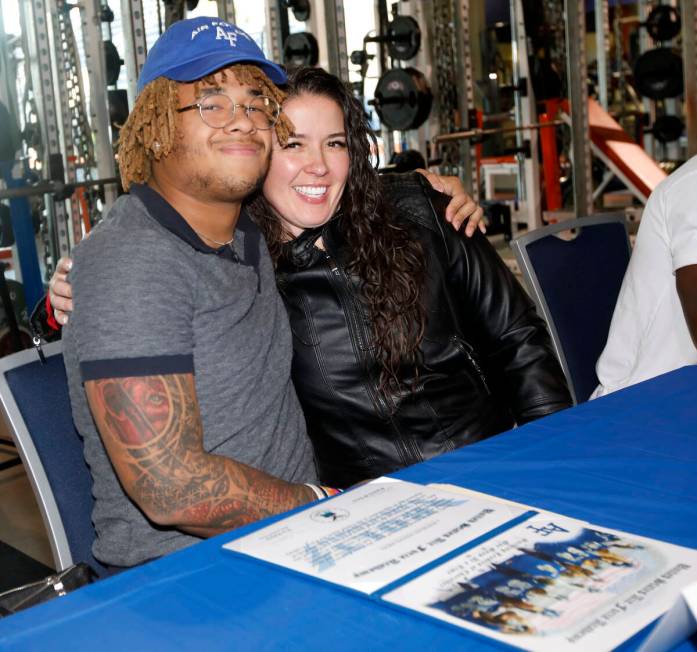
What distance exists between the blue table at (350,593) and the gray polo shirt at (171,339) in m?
0.33

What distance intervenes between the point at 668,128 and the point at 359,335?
762 cm

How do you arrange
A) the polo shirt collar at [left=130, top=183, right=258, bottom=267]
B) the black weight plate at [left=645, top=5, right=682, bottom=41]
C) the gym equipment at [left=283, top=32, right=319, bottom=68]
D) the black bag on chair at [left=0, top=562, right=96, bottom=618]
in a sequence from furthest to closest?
the black weight plate at [left=645, top=5, right=682, bottom=41] < the gym equipment at [left=283, top=32, right=319, bottom=68] < the polo shirt collar at [left=130, top=183, right=258, bottom=267] < the black bag on chair at [left=0, top=562, right=96, bottom=618]

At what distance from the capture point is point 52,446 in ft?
4.53

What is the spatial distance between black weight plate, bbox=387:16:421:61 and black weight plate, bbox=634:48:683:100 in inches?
87.2

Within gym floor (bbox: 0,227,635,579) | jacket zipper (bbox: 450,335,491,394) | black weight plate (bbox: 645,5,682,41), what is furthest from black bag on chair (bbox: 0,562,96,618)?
black weight plate (bbox: 645,5,682,41)

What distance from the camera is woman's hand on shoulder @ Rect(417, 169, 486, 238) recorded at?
1796 millimetres

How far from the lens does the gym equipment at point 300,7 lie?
6.88 metres

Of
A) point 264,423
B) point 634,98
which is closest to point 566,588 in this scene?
point 264,423

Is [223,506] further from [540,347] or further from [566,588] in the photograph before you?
[540,347]

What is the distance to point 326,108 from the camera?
5.58 feet

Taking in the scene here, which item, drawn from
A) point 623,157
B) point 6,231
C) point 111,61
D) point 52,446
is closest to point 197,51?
point 52,446

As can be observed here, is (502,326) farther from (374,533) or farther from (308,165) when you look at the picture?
(374,533)

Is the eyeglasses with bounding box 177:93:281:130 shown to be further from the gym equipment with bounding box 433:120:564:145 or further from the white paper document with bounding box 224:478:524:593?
the gym equipment with bounding box 433:120:564:145

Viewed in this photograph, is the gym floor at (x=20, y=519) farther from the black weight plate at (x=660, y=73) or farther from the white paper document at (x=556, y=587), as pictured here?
the black weight plate at (x=660, y=73)
